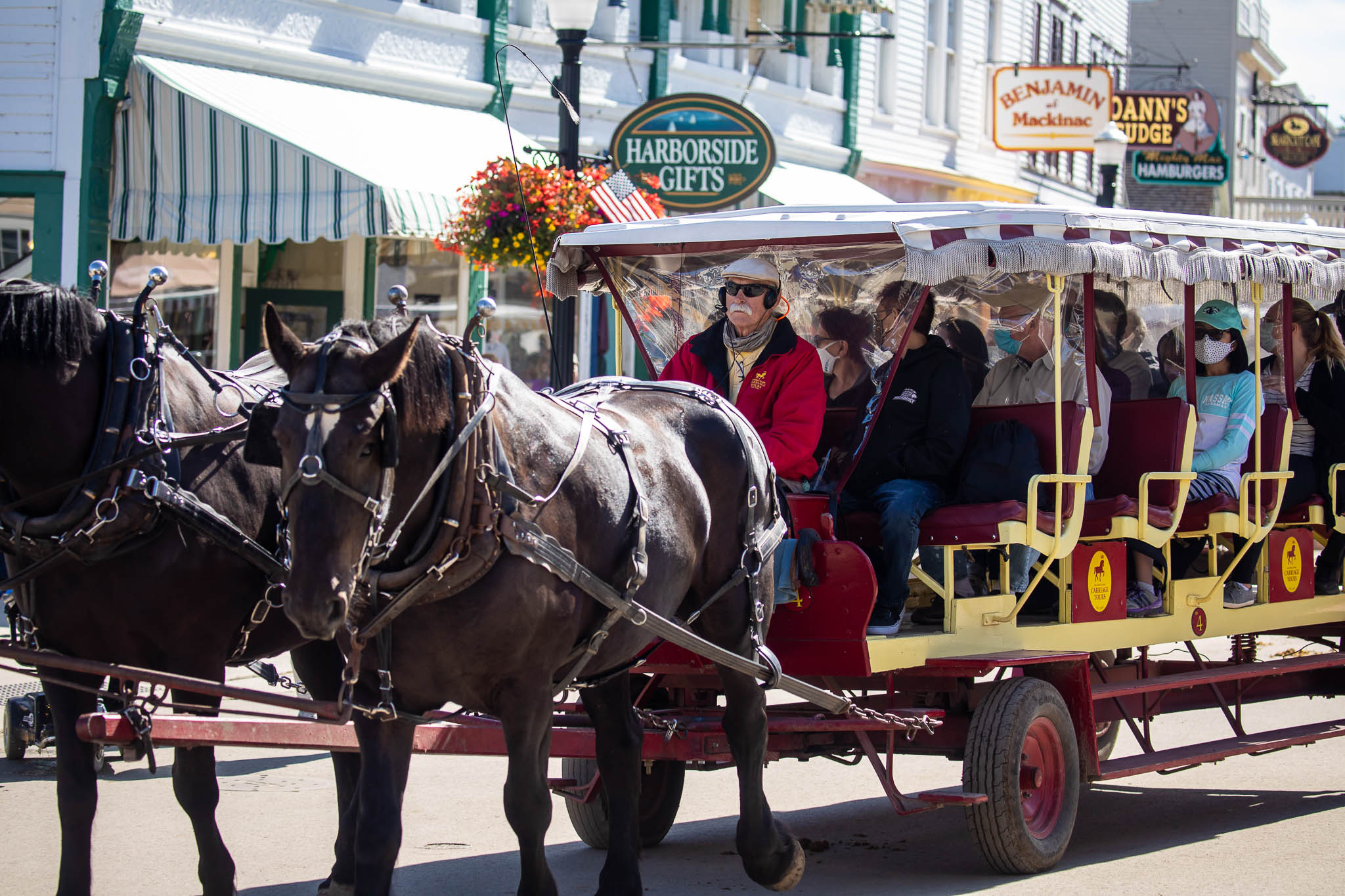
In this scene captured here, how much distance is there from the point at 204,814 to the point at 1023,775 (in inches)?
117

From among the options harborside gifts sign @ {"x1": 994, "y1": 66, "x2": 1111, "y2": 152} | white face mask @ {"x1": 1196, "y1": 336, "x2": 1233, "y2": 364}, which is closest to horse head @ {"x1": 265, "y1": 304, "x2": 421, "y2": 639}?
white face mask @ {"x1": 1196, "y1": 336, "x2": 1233, "y2": 364}

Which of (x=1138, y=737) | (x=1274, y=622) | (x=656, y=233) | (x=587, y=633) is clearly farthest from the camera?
(x=1274, y=622)

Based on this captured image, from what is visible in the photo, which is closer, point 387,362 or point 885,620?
point 387,362

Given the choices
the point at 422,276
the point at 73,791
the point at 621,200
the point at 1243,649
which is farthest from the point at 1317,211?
the point at 73,791

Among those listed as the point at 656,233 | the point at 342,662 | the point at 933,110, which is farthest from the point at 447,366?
the point at 933,110

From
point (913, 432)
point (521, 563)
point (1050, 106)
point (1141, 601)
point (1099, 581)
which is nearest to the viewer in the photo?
point (521, 563)

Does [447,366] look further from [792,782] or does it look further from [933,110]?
[933,110]

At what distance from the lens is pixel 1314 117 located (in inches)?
2073

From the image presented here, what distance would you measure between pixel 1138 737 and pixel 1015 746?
4.13 feet

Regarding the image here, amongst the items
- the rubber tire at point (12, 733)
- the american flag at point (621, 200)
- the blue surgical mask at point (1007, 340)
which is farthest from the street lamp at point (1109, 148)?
the rubber tire at point (12, 733)

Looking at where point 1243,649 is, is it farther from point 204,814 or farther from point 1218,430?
point 204,814

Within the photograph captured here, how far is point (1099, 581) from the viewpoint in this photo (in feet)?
21.4

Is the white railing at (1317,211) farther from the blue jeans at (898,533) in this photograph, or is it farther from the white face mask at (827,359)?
the blue jeans at (898,533)

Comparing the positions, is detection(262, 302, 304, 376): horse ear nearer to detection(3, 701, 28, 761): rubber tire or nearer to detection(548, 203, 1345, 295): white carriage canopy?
detection(548, 203, 1345, 295): white carriage canopy
